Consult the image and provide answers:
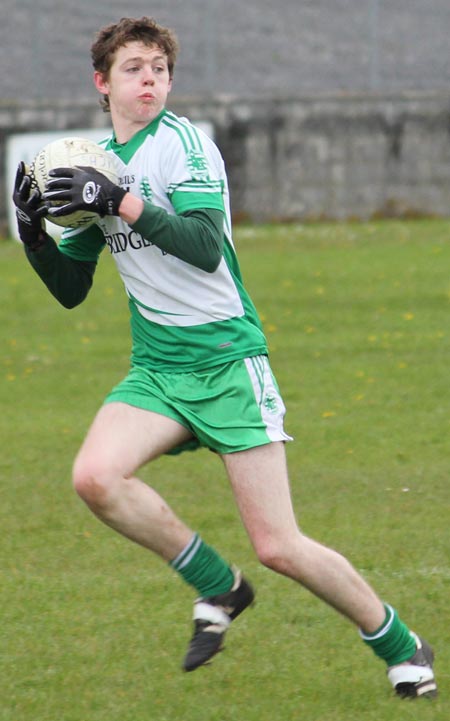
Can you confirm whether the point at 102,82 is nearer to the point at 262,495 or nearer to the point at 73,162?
the point at 73,162

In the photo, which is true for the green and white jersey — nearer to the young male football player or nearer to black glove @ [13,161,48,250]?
the young male football player

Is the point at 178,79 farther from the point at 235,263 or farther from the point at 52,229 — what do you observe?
the point at 235,263

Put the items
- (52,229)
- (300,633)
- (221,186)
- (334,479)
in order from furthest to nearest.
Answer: (52,229)
(334,479)
(300,633)
(221,186)

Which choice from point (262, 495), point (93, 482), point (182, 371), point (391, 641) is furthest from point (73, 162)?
point (391, 641)

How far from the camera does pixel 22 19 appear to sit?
79.7 feet

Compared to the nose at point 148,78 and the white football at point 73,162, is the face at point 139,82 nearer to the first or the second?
the nose at point 148,78

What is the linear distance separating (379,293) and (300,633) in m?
10.7

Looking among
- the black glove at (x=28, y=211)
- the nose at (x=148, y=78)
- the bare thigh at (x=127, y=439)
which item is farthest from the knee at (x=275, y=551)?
the nose at (x=148, y=78)

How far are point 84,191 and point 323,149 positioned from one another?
19327 millimetres

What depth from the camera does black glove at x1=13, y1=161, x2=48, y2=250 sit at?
5137 mm

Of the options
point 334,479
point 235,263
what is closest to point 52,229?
point 334,479

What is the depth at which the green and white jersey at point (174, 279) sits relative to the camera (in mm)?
4953

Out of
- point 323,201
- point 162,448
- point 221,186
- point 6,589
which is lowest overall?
point 323,201

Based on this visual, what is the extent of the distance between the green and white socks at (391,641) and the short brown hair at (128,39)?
6.91ft
